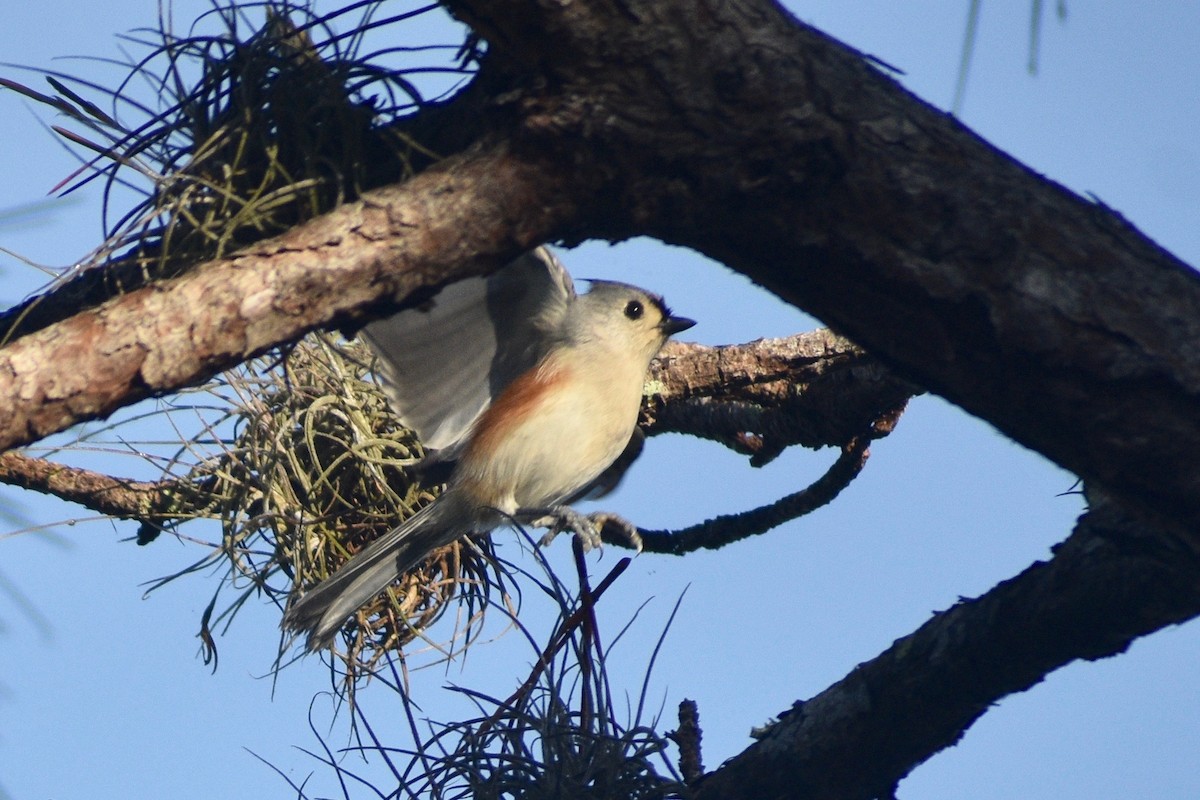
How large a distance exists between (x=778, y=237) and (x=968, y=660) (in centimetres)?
77

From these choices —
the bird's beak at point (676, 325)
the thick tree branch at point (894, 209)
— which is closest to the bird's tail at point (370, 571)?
the bird's beak at point (676, 325)

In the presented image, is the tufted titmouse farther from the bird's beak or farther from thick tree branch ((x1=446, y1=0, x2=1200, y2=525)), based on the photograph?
thick tree branch ((x1=446, y1=0, x2=1200, y2=525))

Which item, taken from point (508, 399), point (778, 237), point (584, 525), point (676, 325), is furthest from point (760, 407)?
point (778, 237)

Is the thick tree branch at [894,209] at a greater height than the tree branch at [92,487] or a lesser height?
lesser

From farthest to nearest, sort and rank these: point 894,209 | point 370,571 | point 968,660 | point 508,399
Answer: point 508,399
point 370,571
point 968,660
point 894,209

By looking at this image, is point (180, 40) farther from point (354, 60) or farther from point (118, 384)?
point (118, 384)

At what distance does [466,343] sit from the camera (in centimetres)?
337

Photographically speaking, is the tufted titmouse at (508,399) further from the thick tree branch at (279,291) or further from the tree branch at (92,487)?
the thick tree branch at (279,291)

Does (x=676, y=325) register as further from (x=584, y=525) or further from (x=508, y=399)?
(x=584, y=525)

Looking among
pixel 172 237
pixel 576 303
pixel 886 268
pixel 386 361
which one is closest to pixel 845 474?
pixel 576 303

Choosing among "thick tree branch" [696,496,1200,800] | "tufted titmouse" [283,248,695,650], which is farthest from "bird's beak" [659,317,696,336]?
"thick tree branch" [696,496,1200,800]

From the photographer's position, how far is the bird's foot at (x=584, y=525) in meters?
3.27

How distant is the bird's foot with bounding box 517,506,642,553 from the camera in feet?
10.7

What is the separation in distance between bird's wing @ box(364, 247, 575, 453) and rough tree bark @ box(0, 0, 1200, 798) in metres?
1.38
